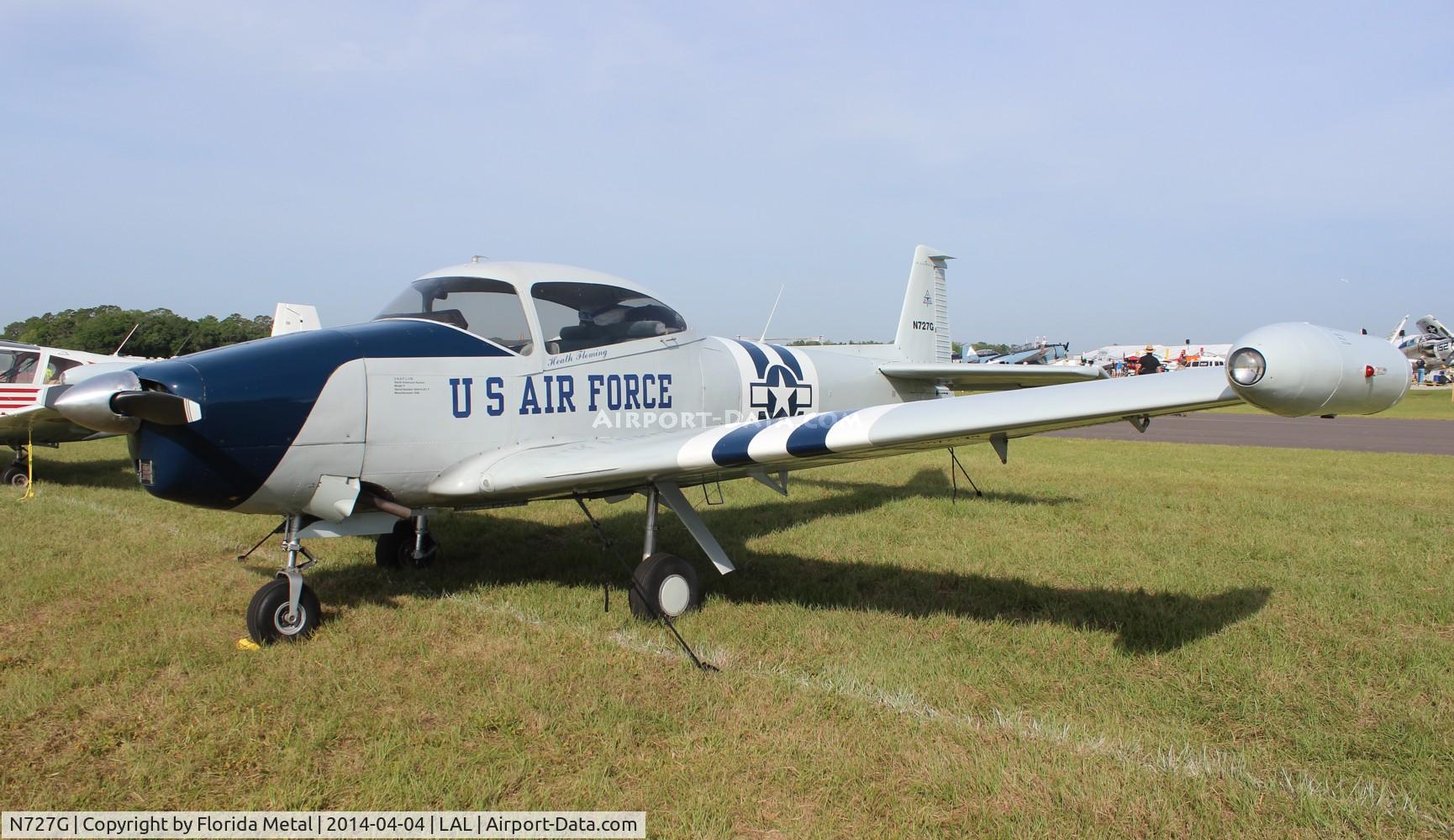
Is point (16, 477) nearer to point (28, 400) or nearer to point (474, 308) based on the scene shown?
point (28, 400)

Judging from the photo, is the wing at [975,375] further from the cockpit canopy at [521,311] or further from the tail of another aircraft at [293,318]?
the tail of another aircraft at [293,318]

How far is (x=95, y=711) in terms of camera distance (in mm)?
3443

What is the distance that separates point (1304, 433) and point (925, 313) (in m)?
14.1

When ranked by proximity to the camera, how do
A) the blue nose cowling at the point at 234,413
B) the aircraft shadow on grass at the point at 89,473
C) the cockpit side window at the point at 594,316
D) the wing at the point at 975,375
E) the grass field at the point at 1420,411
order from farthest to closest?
the grass field at the point at 1420,411
the aircraft shadow on grass at the point at 89,473
the wing at the point at 975,375
the cockpit side window at the point at 594,316
the blue nose cowling at the point at 234,413

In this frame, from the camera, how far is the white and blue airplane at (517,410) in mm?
3398

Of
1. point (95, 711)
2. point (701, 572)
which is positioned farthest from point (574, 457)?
point (95, 711)

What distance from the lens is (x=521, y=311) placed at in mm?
4965

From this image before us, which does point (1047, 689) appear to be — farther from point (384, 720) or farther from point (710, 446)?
point (384, 720)

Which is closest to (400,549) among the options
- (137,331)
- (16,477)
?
(16,477)

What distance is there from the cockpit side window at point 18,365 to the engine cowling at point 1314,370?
14.3m

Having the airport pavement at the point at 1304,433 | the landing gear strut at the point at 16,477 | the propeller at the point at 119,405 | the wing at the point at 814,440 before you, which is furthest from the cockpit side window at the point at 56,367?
the airport pavement at the point at 1304,433

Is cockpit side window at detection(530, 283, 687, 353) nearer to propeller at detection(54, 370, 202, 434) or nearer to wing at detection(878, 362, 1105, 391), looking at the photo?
propeller at detection(54, 370, 202, 434)

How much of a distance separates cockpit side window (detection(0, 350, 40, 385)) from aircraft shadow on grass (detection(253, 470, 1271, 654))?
8151 mm

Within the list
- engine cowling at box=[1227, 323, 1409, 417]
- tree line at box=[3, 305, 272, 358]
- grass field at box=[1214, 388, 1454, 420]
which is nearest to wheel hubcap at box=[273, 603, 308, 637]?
engine cowling at box=[1227, 323, 1409, 417]
